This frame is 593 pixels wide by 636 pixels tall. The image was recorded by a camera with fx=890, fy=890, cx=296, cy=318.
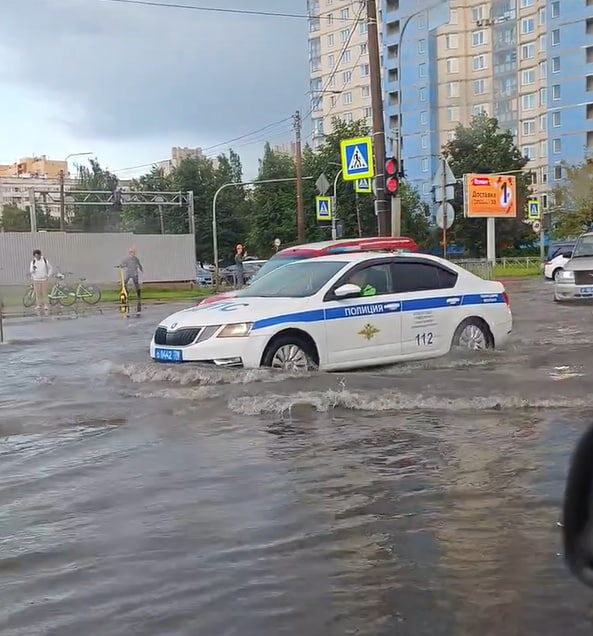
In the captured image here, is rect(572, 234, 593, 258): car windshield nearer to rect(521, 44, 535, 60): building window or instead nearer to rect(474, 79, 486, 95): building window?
rect(521, 44, 535, 60): building window

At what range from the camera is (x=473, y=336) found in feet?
36.0

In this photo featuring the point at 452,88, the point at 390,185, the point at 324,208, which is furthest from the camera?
the point at 452,88

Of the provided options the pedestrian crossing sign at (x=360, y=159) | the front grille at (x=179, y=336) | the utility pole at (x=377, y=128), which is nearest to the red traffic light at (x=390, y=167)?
the utility pole at (x=377, y=128)

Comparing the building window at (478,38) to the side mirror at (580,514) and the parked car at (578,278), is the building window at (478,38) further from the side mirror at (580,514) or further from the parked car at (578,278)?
the side mirror at (580,514)

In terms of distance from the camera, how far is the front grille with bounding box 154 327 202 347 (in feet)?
30.5

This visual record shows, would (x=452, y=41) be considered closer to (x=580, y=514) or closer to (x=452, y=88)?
(x=452, y=88)

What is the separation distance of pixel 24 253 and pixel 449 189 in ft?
67.0

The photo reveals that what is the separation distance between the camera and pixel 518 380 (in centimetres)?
927

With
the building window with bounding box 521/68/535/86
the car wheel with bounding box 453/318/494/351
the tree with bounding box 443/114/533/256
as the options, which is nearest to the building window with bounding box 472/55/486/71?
the building window with bounding box 521/68/535/86

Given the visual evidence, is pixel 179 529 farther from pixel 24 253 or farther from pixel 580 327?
pixel 24 253

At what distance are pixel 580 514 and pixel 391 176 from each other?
16.6 metres

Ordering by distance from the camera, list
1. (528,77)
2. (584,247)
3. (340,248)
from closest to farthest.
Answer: (340,248) → (584,247) → (528,77)

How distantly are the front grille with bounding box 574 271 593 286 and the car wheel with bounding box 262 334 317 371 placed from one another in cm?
1392

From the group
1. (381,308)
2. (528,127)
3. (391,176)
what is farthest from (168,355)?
(528,127)
